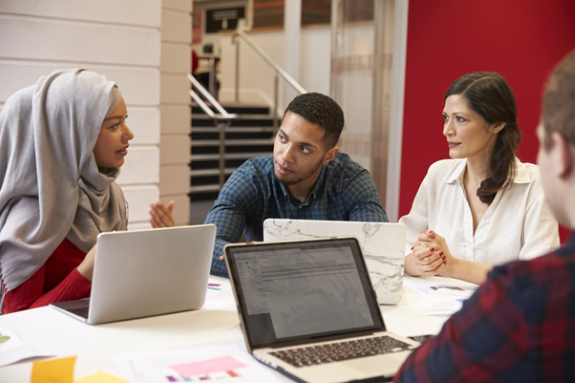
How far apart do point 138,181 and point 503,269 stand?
3.10 meters

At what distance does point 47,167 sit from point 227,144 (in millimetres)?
5174

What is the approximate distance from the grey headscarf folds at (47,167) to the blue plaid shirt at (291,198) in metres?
0.48

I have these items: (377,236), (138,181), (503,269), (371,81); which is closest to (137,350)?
(377,236)

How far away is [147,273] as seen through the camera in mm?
1368

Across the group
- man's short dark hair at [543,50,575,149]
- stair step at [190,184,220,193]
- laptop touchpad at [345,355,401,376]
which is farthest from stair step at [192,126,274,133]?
man's short dark hair at [543,50,575,149]

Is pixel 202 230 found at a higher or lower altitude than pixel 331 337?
higher

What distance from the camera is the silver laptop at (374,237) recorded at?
1527 millimetres

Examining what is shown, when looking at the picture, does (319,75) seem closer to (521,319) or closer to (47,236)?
(47,236)

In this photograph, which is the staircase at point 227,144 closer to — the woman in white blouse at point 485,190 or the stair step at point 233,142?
the stair step at point 233,142

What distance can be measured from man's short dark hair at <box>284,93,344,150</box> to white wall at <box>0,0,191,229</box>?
5.40 ft

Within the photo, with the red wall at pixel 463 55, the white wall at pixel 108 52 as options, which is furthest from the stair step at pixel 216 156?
the white wall at pixel 108 52

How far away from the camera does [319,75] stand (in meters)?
6.66

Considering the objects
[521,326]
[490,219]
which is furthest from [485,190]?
[521,326]

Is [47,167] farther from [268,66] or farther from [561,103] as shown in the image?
[268,66]
